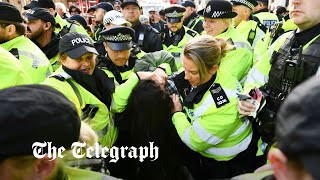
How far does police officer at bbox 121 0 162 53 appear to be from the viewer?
4.78 metres

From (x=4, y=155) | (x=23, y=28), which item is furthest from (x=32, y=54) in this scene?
(x=4, y=155)

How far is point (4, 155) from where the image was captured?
1.01 meters

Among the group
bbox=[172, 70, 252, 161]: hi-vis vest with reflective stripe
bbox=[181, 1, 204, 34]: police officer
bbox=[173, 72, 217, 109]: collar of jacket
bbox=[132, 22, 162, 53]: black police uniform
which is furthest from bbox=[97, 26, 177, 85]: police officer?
bbox=[181, 1, 204, 34]: police officer

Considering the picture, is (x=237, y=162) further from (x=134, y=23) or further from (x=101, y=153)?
(x=134, y=23)

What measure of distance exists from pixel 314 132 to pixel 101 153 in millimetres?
1216

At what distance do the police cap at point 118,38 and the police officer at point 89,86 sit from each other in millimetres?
462

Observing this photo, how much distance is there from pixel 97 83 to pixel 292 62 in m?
1.41

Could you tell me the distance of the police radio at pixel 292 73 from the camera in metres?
2.11

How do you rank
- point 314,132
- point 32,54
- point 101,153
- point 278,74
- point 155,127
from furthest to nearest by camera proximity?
point 32,54
point 155,127
point 278,74
point 101,153
point 314,132

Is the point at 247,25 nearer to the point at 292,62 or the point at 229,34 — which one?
the point at 229,34

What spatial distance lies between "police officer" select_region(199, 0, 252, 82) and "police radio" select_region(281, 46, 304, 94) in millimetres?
1252

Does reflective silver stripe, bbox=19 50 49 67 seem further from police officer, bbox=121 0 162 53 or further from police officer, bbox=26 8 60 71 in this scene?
police officer, bbox=121 0 162 53

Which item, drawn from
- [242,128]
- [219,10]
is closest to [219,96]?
[242,128]

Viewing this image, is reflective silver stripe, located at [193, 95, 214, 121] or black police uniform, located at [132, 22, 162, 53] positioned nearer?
reflective silver stripe, located at [193, 95, 214, 121]
